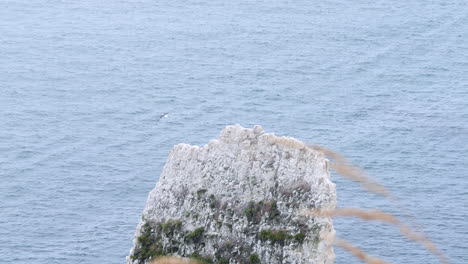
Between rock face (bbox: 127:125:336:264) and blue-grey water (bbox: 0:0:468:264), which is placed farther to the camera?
blue-grey water (bbox: 0:0:468:264)

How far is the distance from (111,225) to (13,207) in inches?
379

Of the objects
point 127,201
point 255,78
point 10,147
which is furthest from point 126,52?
point 127,201

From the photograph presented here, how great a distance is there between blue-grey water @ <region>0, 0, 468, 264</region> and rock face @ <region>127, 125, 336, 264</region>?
6085 centimetres

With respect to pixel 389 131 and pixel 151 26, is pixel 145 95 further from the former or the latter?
pixel 389 131

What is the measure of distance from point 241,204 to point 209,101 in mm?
89137

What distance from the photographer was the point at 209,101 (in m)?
97.4

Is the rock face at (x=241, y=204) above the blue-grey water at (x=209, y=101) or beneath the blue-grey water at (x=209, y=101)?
above

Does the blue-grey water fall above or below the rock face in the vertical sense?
below

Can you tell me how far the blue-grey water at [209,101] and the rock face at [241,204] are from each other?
200 feet

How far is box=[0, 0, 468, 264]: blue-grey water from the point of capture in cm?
7638

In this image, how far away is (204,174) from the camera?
8875mm

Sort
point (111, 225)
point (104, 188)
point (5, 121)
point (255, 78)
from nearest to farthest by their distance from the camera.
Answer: point (111, 225)
point (104, 188)
point (5, 121)
point (255, 78)

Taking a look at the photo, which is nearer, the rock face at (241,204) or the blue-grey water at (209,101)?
the rock face at (241,204)

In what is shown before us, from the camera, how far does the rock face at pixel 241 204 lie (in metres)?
7.77
